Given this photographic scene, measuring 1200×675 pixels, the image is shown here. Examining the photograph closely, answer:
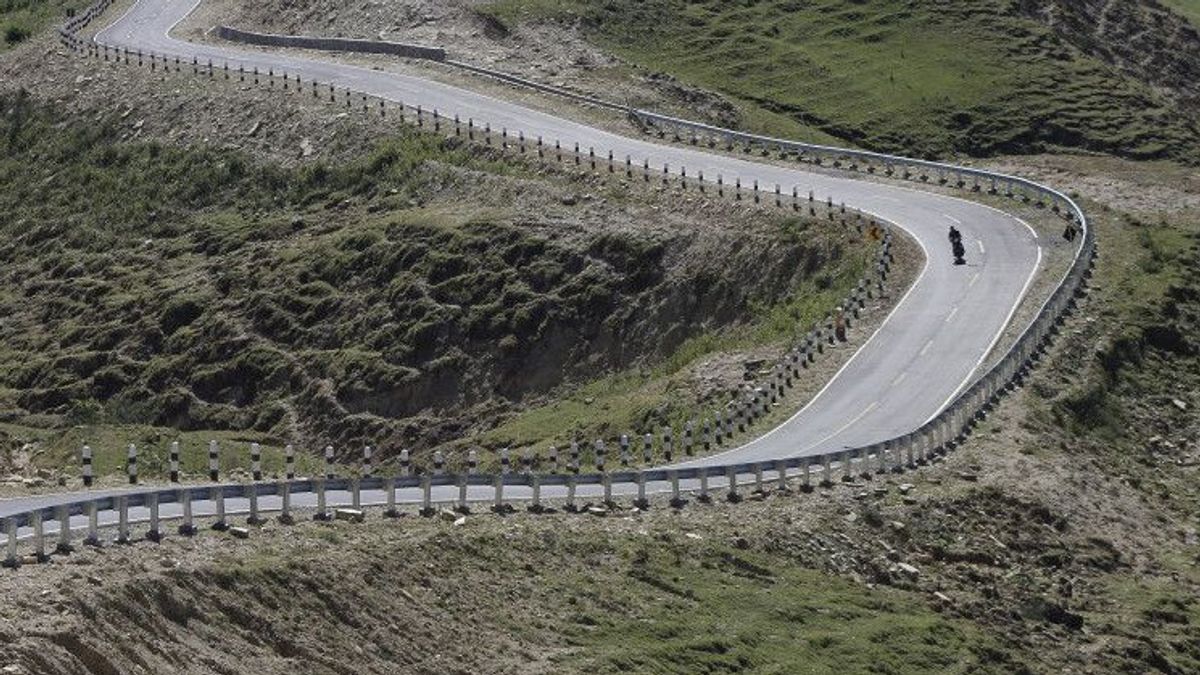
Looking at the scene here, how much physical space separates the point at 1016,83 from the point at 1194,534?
53.0 meters

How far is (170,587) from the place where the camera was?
1523 inches

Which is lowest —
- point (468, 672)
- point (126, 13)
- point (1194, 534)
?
point (126, 13)

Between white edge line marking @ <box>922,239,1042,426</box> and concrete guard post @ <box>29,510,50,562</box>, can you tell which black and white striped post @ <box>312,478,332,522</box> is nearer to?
concrete guard post @ <box>29,510,50,562</box>

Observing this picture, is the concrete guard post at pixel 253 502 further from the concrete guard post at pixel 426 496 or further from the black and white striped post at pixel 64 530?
the black and white striped post at pixel 64 530

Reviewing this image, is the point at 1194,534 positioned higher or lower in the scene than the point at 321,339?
higher

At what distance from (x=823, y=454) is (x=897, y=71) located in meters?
57.2

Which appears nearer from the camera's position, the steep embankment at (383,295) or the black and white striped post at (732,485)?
the black and white striped post at (732,485)

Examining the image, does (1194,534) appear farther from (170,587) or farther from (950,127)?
(950,127)

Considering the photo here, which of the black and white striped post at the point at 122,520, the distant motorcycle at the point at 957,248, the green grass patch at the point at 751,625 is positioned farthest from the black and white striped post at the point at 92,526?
the distant motorcycle at the point at 957,248

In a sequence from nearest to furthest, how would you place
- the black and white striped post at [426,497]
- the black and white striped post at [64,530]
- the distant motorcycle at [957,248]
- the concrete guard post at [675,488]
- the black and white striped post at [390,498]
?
the black and white striped post at [64,530] → the black and white striped post at [390,498] → the black and white striped post at [426,497] → the concrete guard post at [675,488] → the distant motorcycle at [957,248]

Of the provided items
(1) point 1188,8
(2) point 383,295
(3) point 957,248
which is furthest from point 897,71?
(2) point 383,295

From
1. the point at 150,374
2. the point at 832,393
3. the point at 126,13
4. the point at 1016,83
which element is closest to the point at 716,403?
the point at 832,393

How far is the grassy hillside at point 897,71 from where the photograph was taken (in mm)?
106375

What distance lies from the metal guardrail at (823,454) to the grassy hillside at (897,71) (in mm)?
8834
